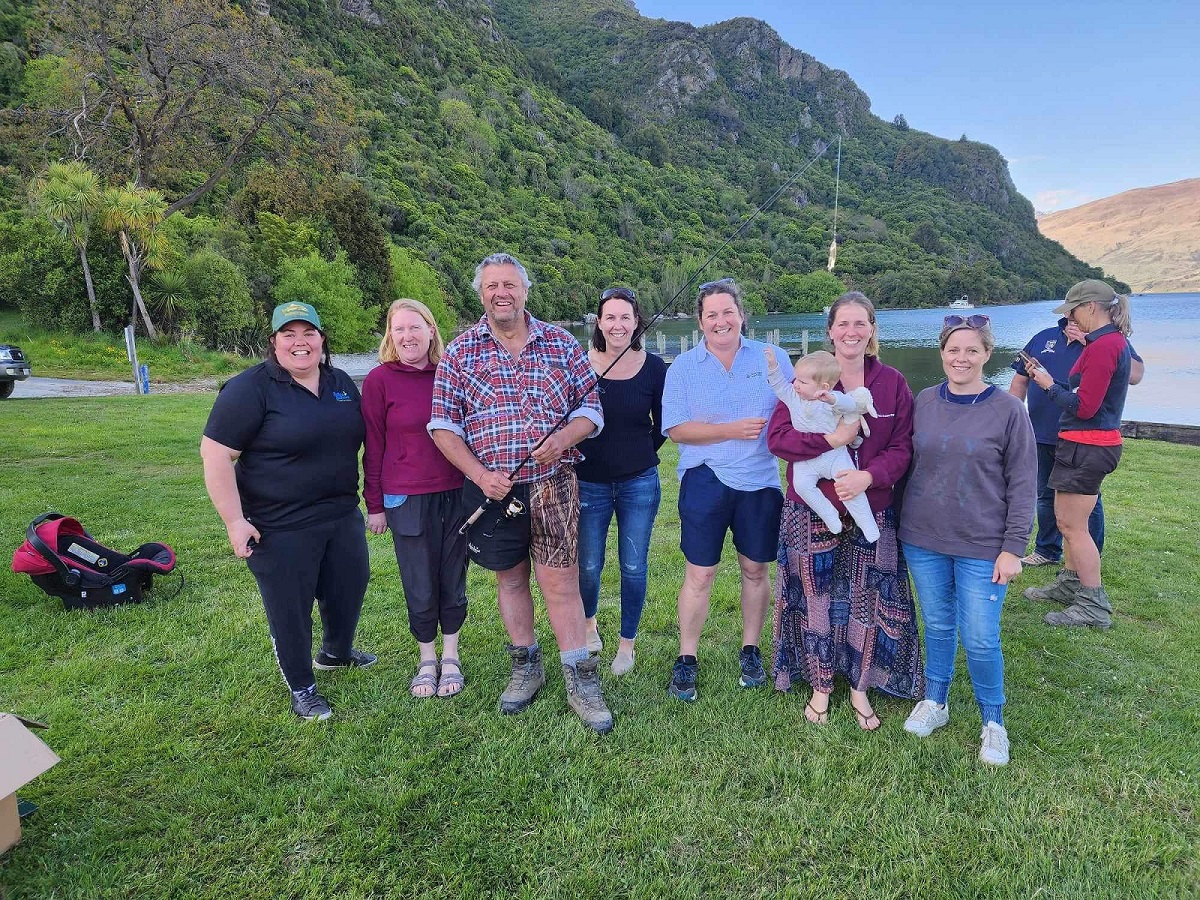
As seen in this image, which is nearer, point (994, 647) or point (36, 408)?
point (994, 647)

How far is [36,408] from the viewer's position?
38.7 ft

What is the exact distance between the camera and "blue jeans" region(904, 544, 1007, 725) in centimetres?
271

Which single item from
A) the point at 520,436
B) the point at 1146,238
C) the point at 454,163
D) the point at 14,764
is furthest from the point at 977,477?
the point at 1146,238

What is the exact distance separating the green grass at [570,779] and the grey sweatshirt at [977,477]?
101cm

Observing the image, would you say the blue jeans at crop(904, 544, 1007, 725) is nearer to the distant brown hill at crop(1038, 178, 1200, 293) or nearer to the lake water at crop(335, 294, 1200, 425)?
the lake water at crop(335, 294, 1200, 425)

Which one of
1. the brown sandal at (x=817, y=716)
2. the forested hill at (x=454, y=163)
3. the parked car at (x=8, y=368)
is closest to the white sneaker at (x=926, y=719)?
the brown sandal at (x=817, y=716)

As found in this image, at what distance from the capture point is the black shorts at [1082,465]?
3.92 m

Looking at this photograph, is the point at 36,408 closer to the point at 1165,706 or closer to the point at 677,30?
the point at 1165,706

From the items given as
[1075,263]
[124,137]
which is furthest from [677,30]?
[124,137]

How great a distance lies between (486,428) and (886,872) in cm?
238

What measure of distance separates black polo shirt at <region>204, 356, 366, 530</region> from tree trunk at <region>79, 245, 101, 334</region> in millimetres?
24007

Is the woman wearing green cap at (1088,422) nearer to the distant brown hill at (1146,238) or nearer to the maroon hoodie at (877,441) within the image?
the maroon hoodie at (877,441)

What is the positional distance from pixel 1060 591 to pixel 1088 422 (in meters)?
1.37

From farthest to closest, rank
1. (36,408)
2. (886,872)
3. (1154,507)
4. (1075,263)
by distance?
1. (1075,263)
2. (36,408)
3. (1154,507)
4. (886,872)
